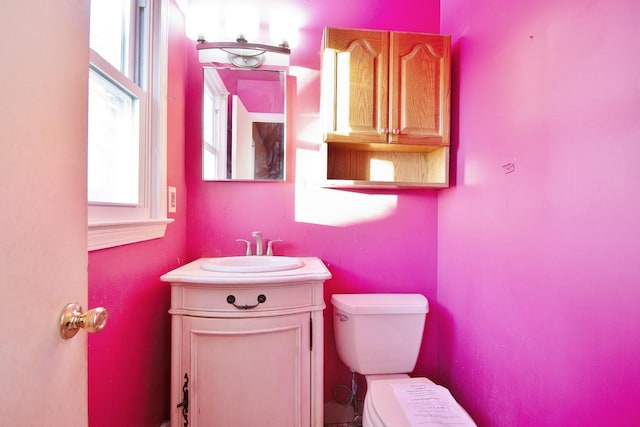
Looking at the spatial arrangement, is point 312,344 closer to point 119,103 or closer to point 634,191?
point 634,191

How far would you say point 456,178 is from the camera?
1.35 metres

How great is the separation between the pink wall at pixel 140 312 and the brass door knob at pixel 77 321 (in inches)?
15.3

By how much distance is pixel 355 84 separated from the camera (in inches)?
49.9

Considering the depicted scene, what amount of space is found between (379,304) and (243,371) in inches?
25.4

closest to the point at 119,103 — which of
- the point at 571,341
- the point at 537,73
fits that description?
the point at 537,73

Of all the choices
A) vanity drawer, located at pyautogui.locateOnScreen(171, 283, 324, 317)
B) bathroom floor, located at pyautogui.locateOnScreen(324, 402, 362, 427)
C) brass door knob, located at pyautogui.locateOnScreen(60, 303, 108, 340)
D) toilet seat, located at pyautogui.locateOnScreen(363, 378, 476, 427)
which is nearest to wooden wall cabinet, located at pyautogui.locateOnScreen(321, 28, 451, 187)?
vanity drawer, located at pyautogui.locateOnScreen(171, 283, 324, 317)

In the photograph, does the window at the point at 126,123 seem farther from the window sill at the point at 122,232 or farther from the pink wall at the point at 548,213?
the pink wall at the point at 548,213

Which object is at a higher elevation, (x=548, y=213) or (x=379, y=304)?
(x=548, y=213)

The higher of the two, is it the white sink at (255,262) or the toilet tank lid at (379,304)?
the white sink at (255,262)

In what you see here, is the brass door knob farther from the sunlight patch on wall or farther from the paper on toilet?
the sunlight patch on wall

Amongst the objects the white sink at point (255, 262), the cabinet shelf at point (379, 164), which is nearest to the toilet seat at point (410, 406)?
the white sink at point (255, 262)

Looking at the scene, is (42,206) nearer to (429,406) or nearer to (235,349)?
(235,349)

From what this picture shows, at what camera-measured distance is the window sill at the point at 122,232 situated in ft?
2.55

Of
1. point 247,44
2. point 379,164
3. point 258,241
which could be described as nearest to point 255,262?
point 258,241
